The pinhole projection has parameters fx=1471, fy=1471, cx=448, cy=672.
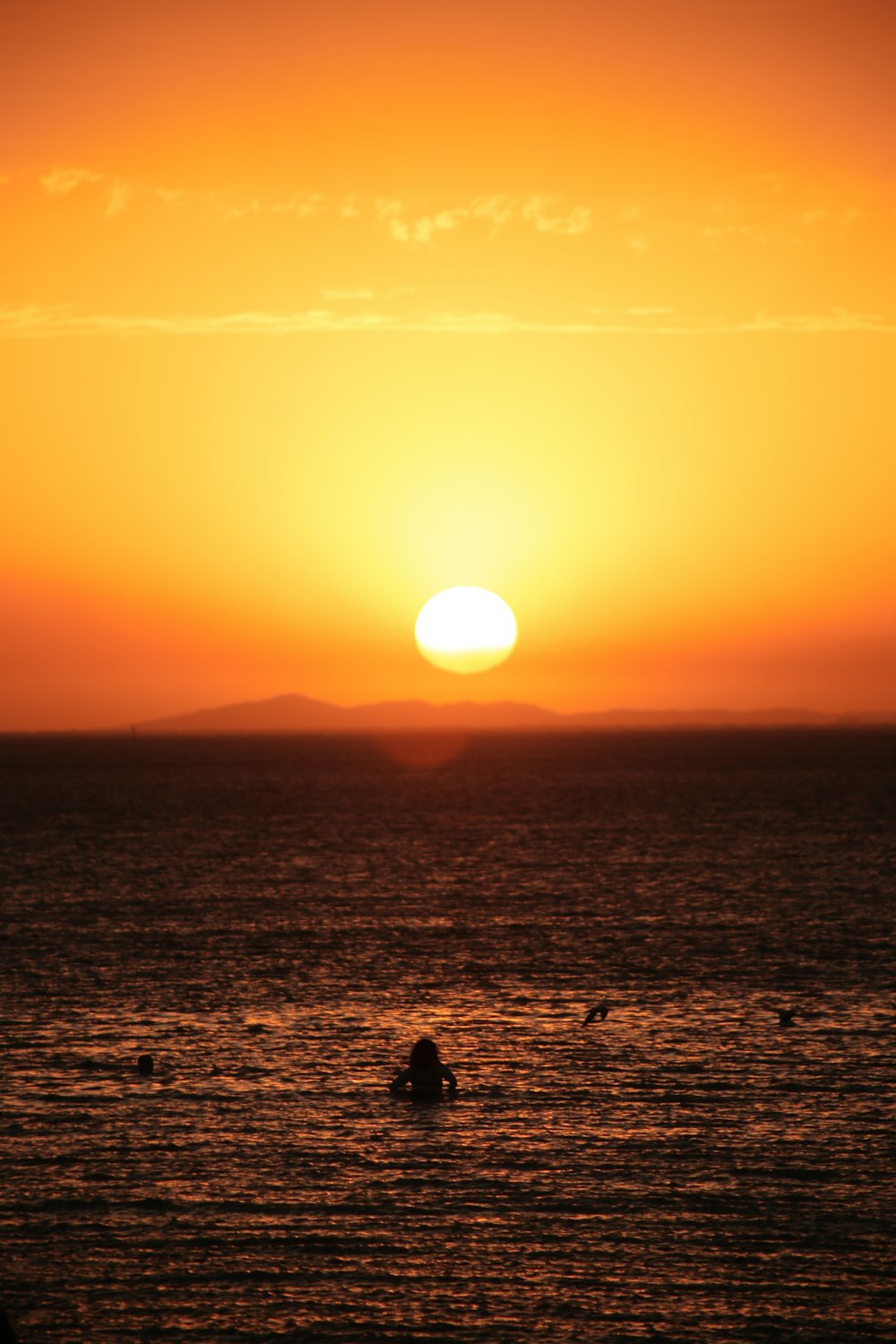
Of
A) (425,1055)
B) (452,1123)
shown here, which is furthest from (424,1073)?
(452,1123)

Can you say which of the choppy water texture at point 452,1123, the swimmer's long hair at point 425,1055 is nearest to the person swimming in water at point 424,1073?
the swimmer's long hair at point 425,1055

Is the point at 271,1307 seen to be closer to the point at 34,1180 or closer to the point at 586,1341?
the point at 586,1341

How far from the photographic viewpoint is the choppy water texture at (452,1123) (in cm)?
2228

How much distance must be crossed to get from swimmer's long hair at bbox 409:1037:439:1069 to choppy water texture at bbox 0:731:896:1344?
3.04ft

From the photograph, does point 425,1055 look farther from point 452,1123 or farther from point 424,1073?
point 452,1123

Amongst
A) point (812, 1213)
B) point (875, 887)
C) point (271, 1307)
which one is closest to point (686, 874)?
point (875, 887)

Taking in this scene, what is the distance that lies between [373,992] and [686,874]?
1787 inches

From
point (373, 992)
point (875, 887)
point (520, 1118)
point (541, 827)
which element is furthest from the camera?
point (541, 827)

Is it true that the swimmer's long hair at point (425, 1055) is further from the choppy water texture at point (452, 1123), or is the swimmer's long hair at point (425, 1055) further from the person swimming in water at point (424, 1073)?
the choppy water texture at point (452, 1123)

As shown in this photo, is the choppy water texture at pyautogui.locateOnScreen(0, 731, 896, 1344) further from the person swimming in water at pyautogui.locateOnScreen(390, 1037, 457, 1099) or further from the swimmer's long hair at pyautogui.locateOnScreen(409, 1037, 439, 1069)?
the swimmer's long hair at pyautogui.locateOnScreen(409, 1037, 439, 1069)

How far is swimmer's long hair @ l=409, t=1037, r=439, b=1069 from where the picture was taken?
33688 millimetres

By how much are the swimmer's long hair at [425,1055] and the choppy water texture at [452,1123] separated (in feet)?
3.04

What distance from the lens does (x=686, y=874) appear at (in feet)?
298

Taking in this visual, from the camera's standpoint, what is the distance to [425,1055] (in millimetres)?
33688
